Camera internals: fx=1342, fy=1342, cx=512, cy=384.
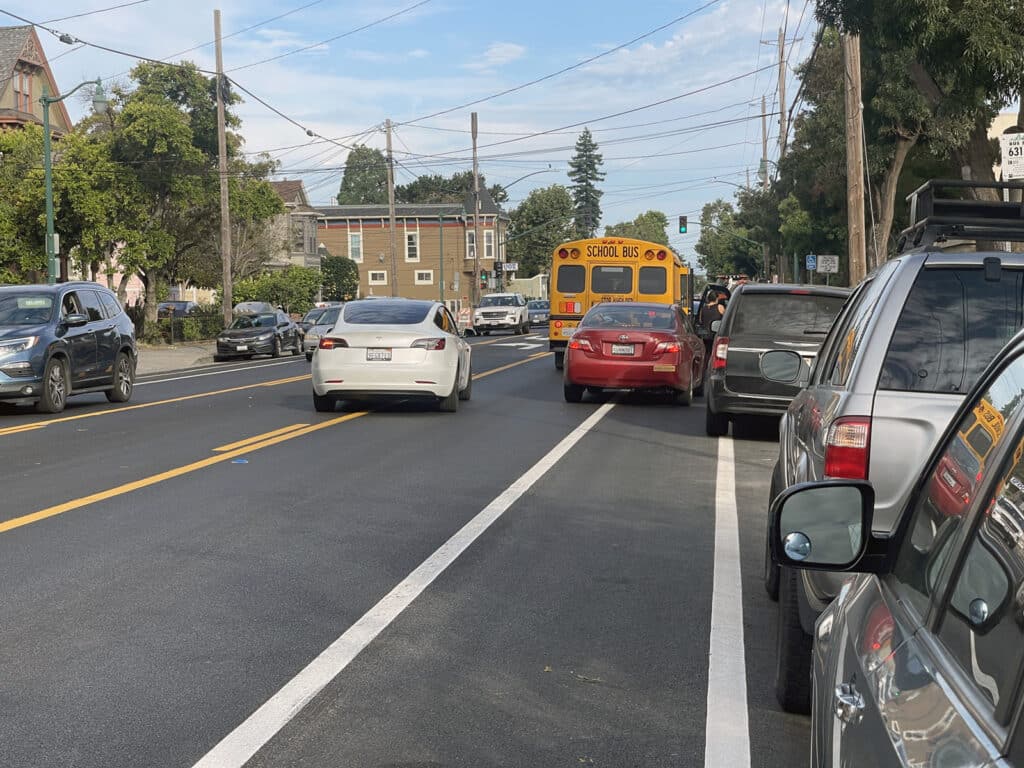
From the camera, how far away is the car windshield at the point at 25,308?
722 inches

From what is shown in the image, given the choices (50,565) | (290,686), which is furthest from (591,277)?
(290,686)

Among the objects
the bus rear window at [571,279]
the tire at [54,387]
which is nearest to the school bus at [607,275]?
the bus rear window at [571,279]

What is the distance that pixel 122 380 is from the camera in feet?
66.2

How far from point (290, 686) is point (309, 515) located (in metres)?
4.13

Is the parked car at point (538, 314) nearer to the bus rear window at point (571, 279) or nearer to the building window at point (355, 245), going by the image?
the building window at point (355, 245)

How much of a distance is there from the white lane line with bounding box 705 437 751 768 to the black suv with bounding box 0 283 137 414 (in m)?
11.1

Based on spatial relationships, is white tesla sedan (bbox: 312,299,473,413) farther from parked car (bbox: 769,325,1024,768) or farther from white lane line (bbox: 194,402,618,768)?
parked car (bbox: 769,325,1024,768)

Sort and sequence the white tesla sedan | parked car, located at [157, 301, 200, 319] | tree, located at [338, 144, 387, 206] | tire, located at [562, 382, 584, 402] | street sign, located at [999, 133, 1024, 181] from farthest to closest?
tree, located at [338, 144, 387, 206] → parked car, located at [157, 301, 200, 319] → tire, located at [562, 382, 584, 402] → the white tesla sedan → street sign, located at [999, 133, 1024, 181]

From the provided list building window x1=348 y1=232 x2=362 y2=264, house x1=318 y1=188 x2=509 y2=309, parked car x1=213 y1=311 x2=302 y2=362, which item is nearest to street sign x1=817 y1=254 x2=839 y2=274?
parked car x1=213 y1=311 x2=302 y2=362

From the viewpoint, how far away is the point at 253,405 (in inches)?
762

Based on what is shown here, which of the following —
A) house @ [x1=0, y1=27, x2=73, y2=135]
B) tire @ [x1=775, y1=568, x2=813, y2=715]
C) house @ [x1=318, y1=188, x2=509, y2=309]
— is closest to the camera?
tire @ [x1=775, y1=568, x2=813, y2=715]

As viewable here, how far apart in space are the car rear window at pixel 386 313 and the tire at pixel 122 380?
395 cm

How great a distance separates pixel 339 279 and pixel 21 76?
35248 millimetres

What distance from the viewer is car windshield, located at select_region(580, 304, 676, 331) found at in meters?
19.8
